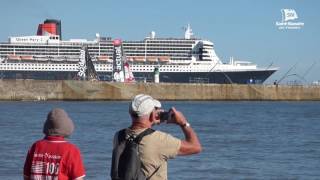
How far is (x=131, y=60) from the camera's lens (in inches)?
3287

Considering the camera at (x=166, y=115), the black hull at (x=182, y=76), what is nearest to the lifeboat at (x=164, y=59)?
the black hull at (x=182, y=76)

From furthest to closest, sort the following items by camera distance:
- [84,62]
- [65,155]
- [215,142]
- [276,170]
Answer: [84,62]
[215,142]
[276,170]
[65,155]

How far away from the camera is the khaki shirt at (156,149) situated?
12.9 feet

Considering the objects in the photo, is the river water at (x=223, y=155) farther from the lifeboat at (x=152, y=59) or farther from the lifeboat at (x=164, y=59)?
the lifeboat at (x=152, y=59)

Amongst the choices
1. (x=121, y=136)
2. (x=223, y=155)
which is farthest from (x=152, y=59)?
(x=121, y=136)

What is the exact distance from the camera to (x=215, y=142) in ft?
65.4

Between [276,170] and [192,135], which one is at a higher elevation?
A: [192,135]

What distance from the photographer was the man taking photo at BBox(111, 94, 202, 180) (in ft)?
12.8

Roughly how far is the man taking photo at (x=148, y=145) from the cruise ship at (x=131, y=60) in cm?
7125

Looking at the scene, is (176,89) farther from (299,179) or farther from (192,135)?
(192,135)

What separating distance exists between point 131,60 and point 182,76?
675cm

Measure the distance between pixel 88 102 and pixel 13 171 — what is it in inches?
1665

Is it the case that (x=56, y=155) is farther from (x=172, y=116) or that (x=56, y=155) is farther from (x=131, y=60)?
(x=131, y=60)

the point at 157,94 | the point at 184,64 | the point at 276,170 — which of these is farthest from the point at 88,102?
the point at 276,170
